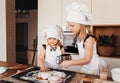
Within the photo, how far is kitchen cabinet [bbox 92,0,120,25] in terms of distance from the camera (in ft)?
6.93

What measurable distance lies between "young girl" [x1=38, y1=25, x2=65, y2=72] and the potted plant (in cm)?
84

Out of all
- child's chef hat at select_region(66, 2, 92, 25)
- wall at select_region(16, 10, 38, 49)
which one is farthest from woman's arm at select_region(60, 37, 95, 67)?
wall at select_region(16, 10, 38, 49)

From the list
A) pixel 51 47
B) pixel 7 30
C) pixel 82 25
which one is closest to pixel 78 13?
pixel 82 25

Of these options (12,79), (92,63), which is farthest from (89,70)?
(12,79)

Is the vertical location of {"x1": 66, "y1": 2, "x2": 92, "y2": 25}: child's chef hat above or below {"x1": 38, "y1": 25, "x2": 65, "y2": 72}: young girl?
above

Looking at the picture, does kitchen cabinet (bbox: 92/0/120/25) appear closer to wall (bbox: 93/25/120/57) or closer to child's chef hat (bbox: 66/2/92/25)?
wall (bbox: 93/25/120/57)

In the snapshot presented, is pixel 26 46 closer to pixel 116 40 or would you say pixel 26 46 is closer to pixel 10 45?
pixel 10 45

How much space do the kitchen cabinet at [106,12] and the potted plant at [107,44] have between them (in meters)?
0.21

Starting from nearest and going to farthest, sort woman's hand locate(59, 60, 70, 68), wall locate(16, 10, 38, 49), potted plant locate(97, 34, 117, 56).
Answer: woman's hand locate(59, 60, 70, 68), potted plant locate(97, 34, 117, 56), wall locate(16, 10, 38, 49)

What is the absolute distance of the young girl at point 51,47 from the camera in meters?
1.47

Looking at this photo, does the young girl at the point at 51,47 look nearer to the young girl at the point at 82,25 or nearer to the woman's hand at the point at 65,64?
the young girl at the point at 82,25

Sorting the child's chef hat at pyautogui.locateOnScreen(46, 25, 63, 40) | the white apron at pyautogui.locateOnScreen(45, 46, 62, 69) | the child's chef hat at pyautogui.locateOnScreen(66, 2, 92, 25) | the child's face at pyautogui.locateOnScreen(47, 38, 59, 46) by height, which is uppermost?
the child's chef hat at pyautogui.locateOnScreen(66, 2, 92, 25)

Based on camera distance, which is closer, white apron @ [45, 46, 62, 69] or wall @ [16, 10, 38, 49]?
white apron @ [45, 46, 62, 69]

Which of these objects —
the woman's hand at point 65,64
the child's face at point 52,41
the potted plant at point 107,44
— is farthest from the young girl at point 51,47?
the potted plant at point 107,44
